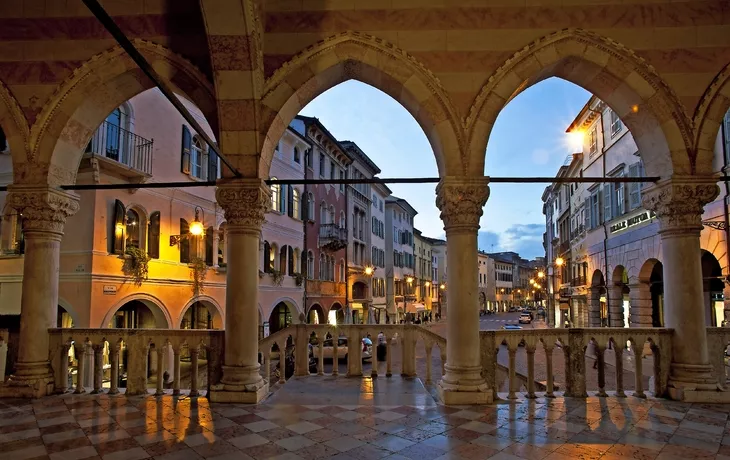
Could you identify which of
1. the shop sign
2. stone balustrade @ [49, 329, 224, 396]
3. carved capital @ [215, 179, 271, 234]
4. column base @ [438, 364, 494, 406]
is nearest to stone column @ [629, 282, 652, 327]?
the shop sign

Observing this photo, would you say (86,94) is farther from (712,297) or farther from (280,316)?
(280,316)

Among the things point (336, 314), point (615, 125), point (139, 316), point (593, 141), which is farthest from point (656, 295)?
point (336, 314)

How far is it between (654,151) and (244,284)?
5.78m

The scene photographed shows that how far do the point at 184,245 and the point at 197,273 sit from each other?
1031 mm

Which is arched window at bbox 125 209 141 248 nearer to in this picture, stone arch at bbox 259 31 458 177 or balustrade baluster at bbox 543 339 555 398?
stone arch at bbox 259 31 458 177

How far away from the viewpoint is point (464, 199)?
6305mm

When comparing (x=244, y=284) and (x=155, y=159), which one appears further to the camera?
(x=155, y=159)

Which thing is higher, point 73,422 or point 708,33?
point 708,33

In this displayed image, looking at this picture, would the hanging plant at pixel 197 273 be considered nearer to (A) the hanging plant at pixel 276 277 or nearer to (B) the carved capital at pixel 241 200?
(A) the hanging plant at pixel 276 277

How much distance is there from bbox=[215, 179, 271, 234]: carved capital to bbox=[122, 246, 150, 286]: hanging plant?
28.4 ft

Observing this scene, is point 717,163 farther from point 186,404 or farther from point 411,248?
point 411,248

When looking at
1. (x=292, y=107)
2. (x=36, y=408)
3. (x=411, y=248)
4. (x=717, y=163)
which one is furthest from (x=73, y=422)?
(x=411, y=248)

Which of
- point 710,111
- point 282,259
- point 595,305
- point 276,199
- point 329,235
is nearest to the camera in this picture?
point 710,111

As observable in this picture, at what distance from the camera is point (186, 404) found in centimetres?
610
